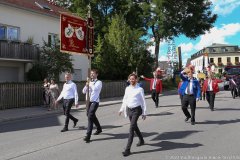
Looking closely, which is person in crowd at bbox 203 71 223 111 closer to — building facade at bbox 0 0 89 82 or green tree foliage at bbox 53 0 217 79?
building facade at bbox 0 0 89 82

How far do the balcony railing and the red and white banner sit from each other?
19.5 feet

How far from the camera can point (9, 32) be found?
25672 millimetres

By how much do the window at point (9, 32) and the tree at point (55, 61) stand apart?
243 cm

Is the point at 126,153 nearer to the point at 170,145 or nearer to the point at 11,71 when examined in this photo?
the point at 170,145


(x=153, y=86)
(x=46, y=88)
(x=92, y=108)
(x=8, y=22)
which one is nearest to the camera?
(x=92, y=108)

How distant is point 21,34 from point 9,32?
1071 mm

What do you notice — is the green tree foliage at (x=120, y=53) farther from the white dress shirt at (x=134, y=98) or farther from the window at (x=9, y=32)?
the white dress shirt at (x=134, y=98)

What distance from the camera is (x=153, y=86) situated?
17.1 meters

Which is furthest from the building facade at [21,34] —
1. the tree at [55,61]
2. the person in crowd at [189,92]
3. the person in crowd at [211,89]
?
the person in crowd at [189,92]

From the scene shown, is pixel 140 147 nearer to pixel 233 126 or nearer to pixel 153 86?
pixel 233 126

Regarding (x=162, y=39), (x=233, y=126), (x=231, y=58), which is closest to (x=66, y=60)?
(x=233, y=126)

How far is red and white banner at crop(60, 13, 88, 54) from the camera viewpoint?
57.5 ft

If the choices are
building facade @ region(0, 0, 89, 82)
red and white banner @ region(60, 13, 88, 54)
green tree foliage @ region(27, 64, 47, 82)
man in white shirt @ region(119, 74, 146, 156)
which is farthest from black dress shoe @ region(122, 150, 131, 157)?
green tree foliage @ region(27, 64, 47, 82)

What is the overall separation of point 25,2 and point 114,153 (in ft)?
75.6
